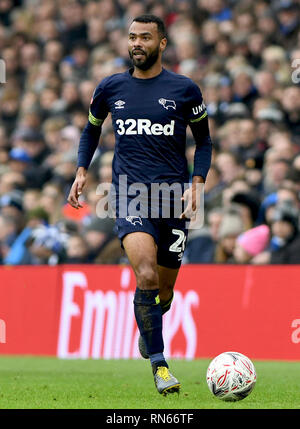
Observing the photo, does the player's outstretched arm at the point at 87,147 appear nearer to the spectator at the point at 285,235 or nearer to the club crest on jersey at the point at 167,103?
the club crest on jersey at the point at 167,103

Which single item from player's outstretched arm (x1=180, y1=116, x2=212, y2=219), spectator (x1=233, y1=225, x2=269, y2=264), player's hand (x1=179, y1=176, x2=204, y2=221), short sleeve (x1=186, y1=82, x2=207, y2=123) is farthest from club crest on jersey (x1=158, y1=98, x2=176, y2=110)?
spectator (x1=233, y1=225, x2=269, y2=264)

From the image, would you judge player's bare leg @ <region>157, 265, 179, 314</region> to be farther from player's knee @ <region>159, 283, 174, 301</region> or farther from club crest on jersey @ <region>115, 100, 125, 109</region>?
club crest on jersey @ <region>115, 100, 125, 109</region>

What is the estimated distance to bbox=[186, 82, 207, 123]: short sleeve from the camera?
916 cm

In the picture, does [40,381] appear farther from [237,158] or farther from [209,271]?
[237,158]

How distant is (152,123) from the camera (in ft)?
29.7

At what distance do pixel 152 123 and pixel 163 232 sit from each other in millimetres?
920

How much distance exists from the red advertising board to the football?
172 inches

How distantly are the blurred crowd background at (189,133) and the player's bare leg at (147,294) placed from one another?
15.6 feet

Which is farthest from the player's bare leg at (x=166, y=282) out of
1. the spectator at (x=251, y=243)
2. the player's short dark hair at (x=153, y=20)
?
the spectator at (x=251, y=243)

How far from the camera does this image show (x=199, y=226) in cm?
1459

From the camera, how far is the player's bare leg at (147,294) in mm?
8602
